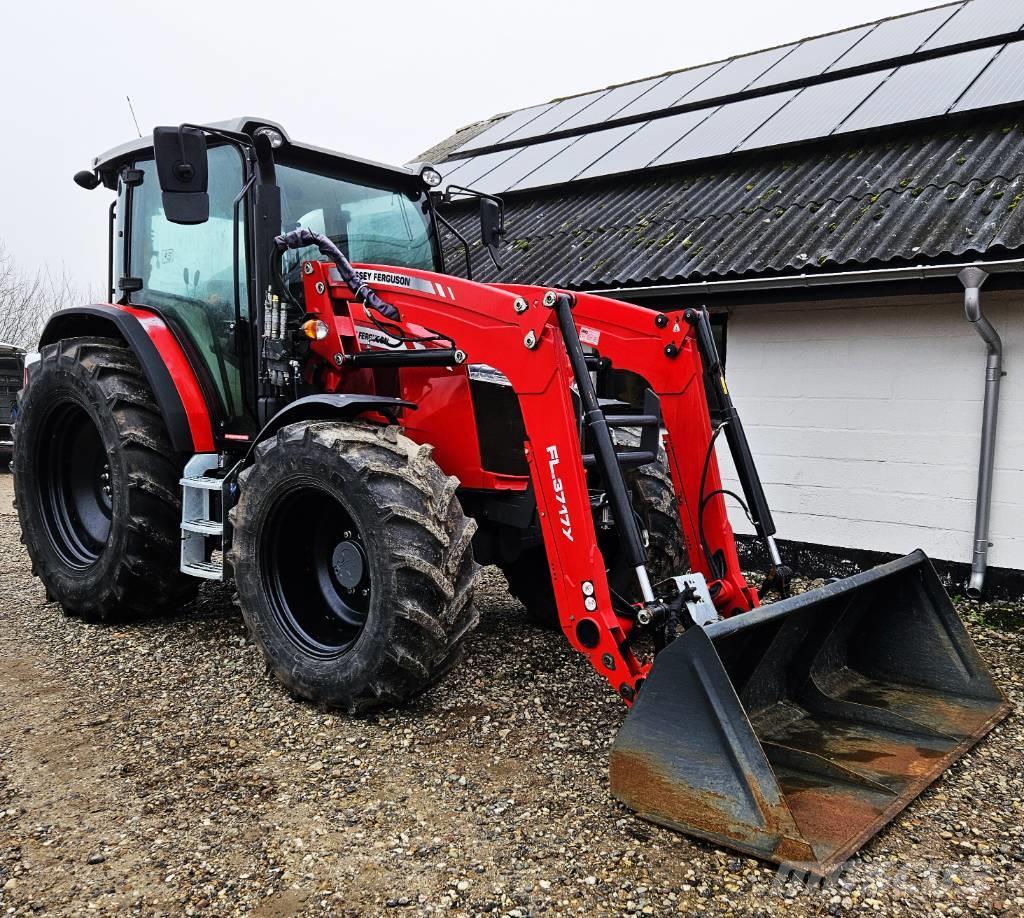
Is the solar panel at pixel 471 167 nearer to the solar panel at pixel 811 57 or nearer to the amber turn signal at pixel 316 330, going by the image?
the solar panel at pixel 811 57

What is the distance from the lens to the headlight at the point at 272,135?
13.9 ft

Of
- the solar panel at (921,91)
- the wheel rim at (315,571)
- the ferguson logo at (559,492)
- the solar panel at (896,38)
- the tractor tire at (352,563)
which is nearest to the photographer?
the ferguson logo at (559,492)

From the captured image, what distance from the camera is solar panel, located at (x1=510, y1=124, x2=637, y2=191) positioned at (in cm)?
970

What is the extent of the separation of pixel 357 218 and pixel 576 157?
19.5ft

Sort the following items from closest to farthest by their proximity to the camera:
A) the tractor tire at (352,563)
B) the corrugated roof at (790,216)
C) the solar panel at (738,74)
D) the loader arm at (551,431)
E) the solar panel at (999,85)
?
the loader arm at (551,431), the tractor tire at (352,563), the corrugated roof at (790,216), the solar panel at (999,85), the solar panel at (738,74)

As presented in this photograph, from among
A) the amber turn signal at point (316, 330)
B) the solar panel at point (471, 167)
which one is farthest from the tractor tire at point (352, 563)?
the solar panel at point (471, 167)

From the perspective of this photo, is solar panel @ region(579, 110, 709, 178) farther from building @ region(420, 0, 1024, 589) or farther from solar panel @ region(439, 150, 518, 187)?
solar panel @ region(439, 150, 518, 187)

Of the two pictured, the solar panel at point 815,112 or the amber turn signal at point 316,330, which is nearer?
the amber turn signal at point 316,330

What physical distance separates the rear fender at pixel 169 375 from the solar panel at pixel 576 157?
18.8 feet

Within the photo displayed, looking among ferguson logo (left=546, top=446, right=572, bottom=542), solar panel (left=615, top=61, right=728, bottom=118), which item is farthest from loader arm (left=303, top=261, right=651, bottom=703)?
solar panel (left=615, top=61, right=728, bottom=118)

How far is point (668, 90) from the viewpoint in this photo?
10977 mm

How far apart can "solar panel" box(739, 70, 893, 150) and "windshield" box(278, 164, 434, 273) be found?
14.3 feet

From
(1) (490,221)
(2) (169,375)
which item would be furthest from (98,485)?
(1) (490,221)

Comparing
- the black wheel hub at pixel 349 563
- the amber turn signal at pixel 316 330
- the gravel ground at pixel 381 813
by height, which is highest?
the amber turn signal at pixel 316 330
